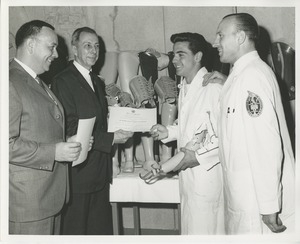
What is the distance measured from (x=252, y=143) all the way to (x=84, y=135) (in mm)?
515

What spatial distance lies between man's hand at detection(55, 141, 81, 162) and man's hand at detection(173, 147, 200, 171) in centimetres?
37

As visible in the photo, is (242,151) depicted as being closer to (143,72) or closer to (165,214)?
(143,72)

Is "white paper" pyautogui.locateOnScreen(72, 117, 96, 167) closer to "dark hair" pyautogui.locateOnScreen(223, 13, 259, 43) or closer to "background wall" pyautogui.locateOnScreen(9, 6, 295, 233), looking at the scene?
"dark hair" pyautogui.locateOnScreen(223, 13, 259, 43)

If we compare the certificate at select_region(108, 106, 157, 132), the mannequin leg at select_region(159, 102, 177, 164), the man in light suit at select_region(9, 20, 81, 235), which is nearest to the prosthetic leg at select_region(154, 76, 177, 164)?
the mannequin leg at select_region(159, 102, 177, 164)

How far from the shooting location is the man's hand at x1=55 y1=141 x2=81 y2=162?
112cm

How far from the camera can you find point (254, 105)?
1.02 metres

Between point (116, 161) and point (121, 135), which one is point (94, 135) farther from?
point (116, 161)

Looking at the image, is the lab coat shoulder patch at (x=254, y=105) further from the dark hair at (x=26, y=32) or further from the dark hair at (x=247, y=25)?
the dark hair at (x=26, y=32)

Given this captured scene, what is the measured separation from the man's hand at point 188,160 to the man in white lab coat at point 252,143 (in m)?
0.14

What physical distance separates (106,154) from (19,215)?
1.35 ft

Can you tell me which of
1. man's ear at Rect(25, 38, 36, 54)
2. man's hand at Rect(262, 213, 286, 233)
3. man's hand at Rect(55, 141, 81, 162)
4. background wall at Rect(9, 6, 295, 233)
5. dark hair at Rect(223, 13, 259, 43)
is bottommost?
man's hand at Rect(262, 213, 286, 233)

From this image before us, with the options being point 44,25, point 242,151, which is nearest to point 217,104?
point 242,151

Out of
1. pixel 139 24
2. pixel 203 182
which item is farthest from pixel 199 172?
pixel 139 24
